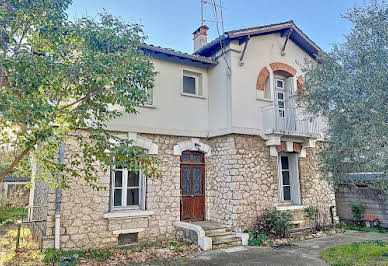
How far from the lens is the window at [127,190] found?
858 cm

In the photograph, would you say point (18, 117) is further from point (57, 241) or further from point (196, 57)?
point (196, 57)

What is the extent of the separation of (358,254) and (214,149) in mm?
5345

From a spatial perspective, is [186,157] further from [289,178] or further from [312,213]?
[312,213]

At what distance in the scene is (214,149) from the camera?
401 inches

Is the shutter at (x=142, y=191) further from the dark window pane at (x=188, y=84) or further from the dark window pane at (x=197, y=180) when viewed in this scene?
the dark window pane at (x=188, y=84)

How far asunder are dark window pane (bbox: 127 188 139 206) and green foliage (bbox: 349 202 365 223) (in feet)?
30.1

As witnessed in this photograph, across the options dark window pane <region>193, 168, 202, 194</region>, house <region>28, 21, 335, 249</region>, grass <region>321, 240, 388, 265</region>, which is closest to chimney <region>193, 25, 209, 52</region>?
house <region>28, 21, 335, 249</region>

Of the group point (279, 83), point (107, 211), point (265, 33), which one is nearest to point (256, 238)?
point (107, 211)

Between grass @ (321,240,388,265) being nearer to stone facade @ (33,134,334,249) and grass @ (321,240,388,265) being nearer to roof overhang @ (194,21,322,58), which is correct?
stone facade @ (33,134,334,249)

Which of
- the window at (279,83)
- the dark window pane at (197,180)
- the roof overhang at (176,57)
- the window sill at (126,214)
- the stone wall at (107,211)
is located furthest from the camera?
the window at (279,83)

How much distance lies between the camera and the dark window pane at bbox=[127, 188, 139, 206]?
8.80m

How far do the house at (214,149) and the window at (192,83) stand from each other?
0.04 m

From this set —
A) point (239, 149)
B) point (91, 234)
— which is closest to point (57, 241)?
point (91, 234)

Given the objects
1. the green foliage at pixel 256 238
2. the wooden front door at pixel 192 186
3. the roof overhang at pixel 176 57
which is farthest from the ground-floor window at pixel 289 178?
the roof overhang at pixel 176 57
